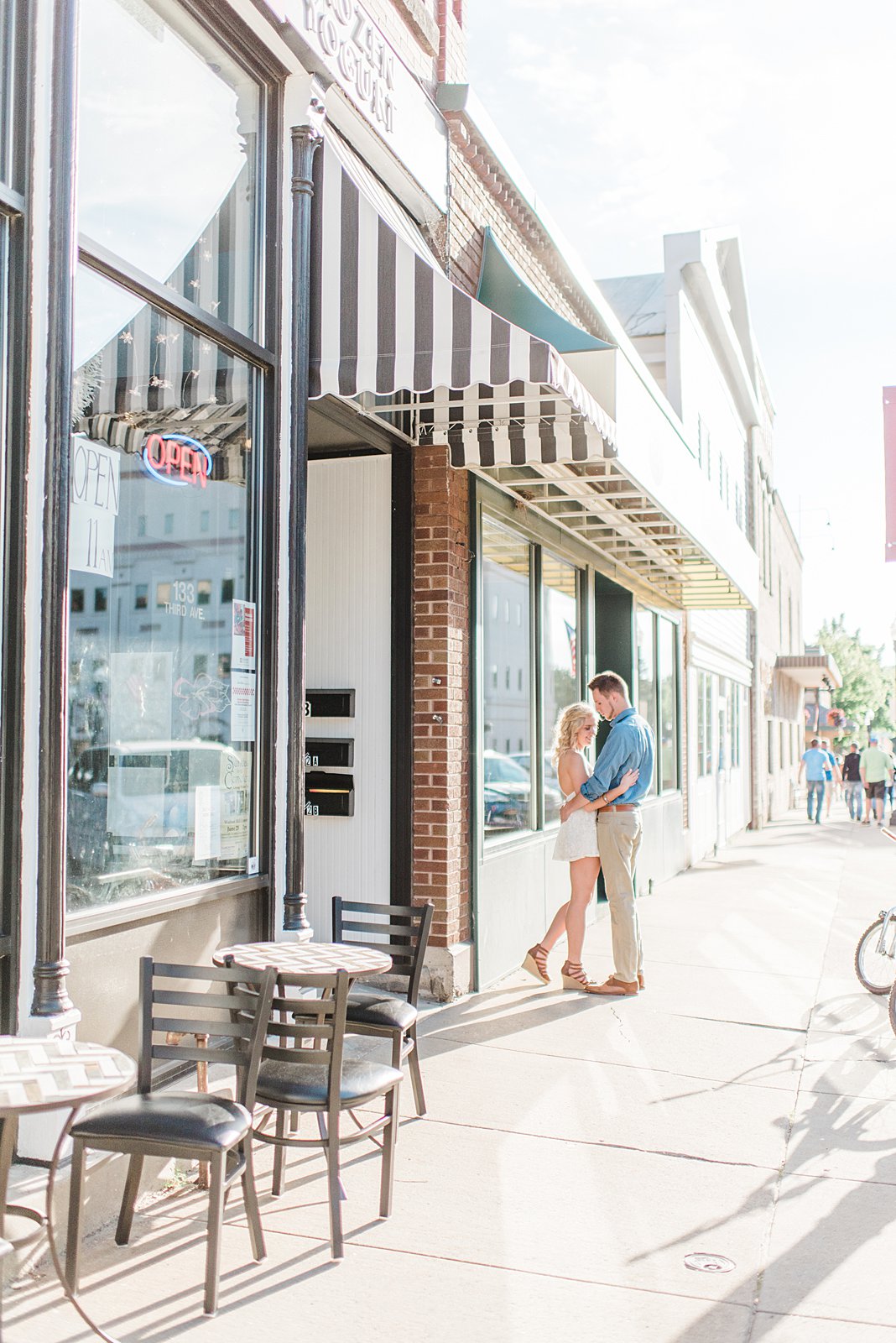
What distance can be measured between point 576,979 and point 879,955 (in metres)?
1.99

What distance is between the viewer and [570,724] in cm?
764

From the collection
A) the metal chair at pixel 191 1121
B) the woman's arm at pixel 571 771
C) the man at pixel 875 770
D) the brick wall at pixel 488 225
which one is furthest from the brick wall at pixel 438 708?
the man at pixel 875 770

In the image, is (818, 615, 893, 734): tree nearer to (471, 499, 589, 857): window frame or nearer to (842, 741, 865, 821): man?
(842, 741, 865, 821): man

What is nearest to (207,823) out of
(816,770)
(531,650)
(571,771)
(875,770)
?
(571,771)

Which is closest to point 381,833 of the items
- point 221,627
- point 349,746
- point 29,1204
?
point 349,746

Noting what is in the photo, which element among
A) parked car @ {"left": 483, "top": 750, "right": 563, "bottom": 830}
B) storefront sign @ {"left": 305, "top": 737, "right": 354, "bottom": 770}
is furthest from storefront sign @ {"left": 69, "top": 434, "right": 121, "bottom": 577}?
parked car @ {"left": 483, "top": 750, "right": 563, "bottom": 830}

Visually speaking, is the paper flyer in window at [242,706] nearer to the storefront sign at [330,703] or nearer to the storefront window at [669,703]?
the storefront sign at [330,703]

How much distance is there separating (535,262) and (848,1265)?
23.8 ft

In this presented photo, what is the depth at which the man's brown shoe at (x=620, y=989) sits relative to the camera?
7.38 m

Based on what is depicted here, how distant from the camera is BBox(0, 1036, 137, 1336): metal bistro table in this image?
8.93 ft

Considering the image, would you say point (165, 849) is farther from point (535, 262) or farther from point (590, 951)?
point (535, 262)

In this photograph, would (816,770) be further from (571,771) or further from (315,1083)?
(315,1083)

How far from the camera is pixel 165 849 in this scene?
4656mm

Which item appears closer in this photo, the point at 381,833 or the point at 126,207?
the point at 126,207
